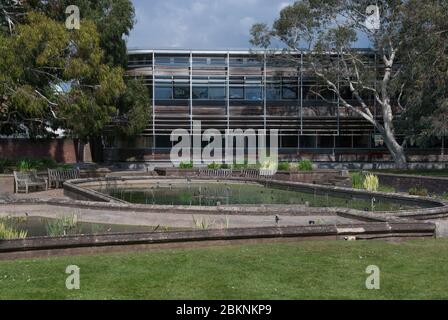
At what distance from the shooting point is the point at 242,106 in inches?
1813

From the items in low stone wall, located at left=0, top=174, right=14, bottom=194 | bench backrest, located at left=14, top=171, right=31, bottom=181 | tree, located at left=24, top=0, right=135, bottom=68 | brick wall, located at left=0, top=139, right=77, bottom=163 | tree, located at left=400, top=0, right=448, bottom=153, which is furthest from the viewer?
brick wall, located at left=0, top=139, right=77, bottom=163

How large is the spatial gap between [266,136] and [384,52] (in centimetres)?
1145

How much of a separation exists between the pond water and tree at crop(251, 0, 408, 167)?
15.1m

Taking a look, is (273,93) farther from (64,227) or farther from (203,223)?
(64,227)

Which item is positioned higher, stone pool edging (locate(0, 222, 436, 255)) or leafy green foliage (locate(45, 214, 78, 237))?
stone pool edging (locate(0, 222, 436, 255))

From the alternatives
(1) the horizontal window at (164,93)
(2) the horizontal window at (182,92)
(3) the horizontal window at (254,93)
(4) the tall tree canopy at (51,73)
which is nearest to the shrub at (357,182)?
(4) the tall tree canopy at (51,73)

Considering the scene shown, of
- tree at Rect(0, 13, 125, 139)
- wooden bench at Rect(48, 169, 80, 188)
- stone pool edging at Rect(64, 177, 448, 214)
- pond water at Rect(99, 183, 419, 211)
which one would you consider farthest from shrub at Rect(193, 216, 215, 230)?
wooden bench at Rect(48, 169, 80, 188)

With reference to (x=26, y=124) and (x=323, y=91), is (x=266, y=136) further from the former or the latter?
(x=26, y=124)

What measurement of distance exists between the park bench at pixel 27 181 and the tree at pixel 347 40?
2111cm

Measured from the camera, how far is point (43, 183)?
77.7 feet

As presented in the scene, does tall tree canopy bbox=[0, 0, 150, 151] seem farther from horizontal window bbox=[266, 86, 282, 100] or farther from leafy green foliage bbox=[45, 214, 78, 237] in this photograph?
horizontal window bbox=[266, 86, 282, 100]

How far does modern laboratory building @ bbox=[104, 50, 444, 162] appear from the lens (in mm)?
45219

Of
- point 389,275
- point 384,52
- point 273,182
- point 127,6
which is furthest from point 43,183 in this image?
point 384,52

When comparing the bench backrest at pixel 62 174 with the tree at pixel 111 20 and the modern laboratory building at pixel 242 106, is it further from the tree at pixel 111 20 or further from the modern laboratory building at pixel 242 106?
the modern laboratory building at pixel 242 106
